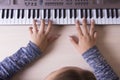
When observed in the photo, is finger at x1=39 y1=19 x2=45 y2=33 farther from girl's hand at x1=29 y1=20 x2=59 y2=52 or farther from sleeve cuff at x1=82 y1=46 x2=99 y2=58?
sleeve cuff at x1=82 y1=46 x2=99 y2=58

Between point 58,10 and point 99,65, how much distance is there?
33 cm

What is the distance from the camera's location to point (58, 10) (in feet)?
4.78

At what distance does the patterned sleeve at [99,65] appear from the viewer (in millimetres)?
1329

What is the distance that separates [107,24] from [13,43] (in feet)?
1.46

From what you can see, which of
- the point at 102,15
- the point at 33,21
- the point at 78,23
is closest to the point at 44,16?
the point at 33,21

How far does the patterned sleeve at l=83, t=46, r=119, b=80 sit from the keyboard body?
0.58ft

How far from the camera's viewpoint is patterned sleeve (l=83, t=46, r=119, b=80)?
1329mm

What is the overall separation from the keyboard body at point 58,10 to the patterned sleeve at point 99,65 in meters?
0.18

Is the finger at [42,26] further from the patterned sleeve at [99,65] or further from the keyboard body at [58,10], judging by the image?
the patterned sleeve at [99,65]

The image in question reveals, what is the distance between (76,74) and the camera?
110 centimetres

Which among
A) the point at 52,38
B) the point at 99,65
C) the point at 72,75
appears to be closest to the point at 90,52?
the point at 99,65

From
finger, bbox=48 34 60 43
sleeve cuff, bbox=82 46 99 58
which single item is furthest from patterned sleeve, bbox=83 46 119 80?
finger, bbox=48 34 60 43

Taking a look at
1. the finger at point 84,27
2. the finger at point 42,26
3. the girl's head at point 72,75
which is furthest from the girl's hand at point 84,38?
the girl's head at point 72,75

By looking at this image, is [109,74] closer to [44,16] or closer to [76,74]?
[76,74]
